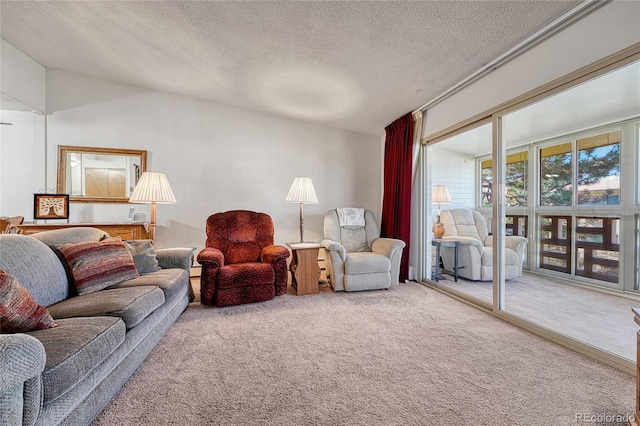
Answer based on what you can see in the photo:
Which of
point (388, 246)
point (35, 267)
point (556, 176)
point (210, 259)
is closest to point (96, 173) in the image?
point (210, 259)

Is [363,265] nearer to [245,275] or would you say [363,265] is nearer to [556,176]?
[245,275]

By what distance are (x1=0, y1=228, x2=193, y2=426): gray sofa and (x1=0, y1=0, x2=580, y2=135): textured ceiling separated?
2110 mm

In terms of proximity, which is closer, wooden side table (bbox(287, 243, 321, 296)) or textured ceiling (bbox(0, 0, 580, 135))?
textured ceiling (bbox(0, 0, 580, 135))

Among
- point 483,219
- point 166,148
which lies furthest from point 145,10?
point 483,219

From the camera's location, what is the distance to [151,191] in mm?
2896

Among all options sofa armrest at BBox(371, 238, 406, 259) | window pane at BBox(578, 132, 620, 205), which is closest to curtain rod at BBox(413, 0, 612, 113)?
window pane at BBox(578, 132, 620, 205)

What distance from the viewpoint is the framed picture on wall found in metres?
3.37

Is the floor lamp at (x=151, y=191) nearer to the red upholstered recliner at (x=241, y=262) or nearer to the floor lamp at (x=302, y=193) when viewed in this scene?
the red upholstered recliner at (x=241, y=262)

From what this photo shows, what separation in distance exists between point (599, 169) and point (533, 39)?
1365mm

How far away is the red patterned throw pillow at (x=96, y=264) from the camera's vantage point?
5.86ft

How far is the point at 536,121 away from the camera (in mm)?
2705

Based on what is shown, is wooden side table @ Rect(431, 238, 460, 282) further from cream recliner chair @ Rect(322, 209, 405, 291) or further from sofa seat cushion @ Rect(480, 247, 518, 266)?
cream recliner chair @ Rect(322, 209, 405, 291)

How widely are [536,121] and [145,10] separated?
12.8 ft

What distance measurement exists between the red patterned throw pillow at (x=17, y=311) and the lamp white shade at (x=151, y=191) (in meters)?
1.77
